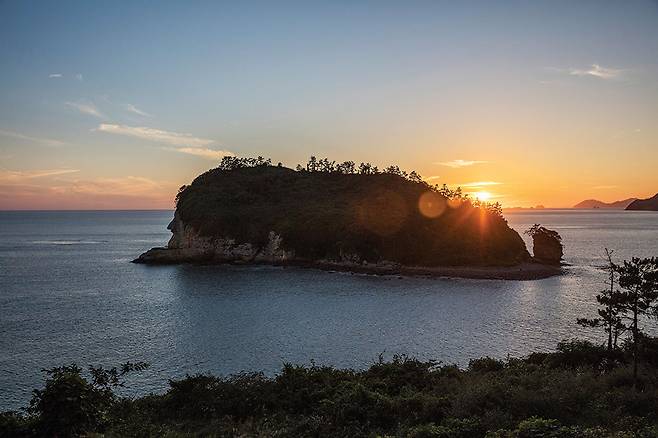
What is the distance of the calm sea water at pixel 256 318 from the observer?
35.0 meters

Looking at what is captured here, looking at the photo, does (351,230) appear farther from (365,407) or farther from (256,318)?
(365,407)

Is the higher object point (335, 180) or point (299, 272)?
point (335, 180)

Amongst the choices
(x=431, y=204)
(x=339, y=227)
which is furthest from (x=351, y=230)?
(x=431, y=204)

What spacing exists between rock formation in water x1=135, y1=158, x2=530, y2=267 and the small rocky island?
0.20 meters

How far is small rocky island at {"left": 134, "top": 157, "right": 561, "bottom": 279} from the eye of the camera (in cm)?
8581

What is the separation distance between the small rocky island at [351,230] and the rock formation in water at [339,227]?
0.20 m

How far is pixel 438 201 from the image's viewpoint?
110750mm

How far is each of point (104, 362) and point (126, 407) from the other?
15215 mm

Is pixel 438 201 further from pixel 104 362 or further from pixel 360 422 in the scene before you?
pixel 360 422

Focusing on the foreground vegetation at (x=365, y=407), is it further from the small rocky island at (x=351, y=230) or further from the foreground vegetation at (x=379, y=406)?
the small rocky island at (x=351, y=230)

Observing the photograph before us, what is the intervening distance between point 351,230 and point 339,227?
3.17m

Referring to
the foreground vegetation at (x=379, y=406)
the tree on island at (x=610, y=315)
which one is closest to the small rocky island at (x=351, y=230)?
→ the tree on island at (x=610, y=315)

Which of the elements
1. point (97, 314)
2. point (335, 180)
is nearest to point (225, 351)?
point (97, 314)

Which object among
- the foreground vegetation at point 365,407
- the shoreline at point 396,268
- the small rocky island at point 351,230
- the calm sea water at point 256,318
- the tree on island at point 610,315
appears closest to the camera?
the foreground vegetation at point 365,407
